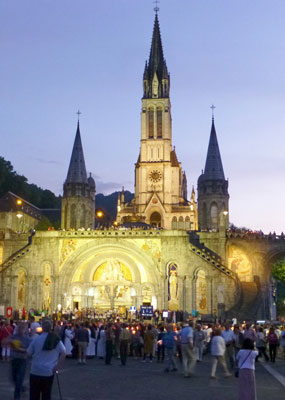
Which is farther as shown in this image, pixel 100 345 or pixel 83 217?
pixel 83 217

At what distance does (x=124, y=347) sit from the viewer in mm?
19422

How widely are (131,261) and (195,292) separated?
23.0 feet

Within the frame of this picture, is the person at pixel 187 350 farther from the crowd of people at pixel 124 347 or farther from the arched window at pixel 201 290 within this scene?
the arched window at pixel 201 290

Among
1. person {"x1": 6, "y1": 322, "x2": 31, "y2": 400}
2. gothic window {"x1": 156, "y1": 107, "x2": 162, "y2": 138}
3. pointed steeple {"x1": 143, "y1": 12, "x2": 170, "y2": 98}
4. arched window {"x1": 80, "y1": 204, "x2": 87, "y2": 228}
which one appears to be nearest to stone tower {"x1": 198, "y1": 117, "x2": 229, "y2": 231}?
arched window {"x1": 80, "y1": 204, "x2": 87, "y2": 228}

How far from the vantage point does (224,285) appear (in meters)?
46.8

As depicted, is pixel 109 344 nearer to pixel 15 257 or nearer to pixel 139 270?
pixel 139 270

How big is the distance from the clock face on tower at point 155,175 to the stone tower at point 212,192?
43.3ft

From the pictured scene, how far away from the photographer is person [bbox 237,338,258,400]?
353 inches

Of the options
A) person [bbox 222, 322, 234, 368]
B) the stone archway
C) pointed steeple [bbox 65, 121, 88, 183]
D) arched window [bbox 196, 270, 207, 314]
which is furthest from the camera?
pointed steeple [bbox 65, 121, 88, 183]

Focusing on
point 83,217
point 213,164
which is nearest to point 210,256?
point 213,164

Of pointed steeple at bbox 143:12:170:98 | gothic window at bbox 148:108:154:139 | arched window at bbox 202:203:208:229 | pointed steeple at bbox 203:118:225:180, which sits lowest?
arched window at bbox 202:203:208:229

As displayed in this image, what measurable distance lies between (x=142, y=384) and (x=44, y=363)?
6.29 m

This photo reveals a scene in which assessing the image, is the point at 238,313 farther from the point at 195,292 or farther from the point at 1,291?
the point at 1,291

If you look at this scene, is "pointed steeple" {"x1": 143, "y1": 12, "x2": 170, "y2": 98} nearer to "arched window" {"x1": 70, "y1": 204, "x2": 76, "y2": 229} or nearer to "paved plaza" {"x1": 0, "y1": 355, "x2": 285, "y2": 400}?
"arched window" {"x1": 70, "y1": 204, "x2": 76, "y2": 229}
